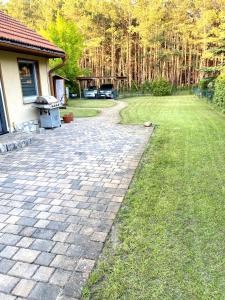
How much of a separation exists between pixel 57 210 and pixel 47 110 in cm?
532

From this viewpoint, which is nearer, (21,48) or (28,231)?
(28,231)

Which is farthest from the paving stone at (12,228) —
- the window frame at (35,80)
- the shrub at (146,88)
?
the shrub at (146,88)

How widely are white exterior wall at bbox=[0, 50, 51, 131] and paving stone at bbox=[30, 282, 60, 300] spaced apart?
5.82 meters

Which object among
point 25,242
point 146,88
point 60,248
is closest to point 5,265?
point 25,242

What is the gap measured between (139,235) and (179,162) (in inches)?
91.4

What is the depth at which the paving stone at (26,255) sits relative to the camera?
2240 mm

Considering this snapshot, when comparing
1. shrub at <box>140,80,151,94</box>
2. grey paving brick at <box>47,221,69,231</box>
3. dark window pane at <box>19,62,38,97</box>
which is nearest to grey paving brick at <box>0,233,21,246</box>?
grey paving brick at <box>47,221,69,231</box>

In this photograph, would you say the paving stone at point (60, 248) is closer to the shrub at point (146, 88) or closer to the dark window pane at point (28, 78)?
the dark window pane at point (28, 78)

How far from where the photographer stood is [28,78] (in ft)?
25.7

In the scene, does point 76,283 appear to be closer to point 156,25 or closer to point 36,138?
point 36,138

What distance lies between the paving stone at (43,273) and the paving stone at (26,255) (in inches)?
6.1

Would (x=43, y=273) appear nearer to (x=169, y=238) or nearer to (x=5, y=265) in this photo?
(x=5, y=265)

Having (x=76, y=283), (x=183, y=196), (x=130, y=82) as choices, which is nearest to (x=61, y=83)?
(x=130, y=82)

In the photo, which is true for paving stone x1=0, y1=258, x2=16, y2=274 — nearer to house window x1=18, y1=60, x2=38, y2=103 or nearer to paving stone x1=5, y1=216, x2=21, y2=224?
paving stone x1=5, y1=216, x2=21, y2=224
